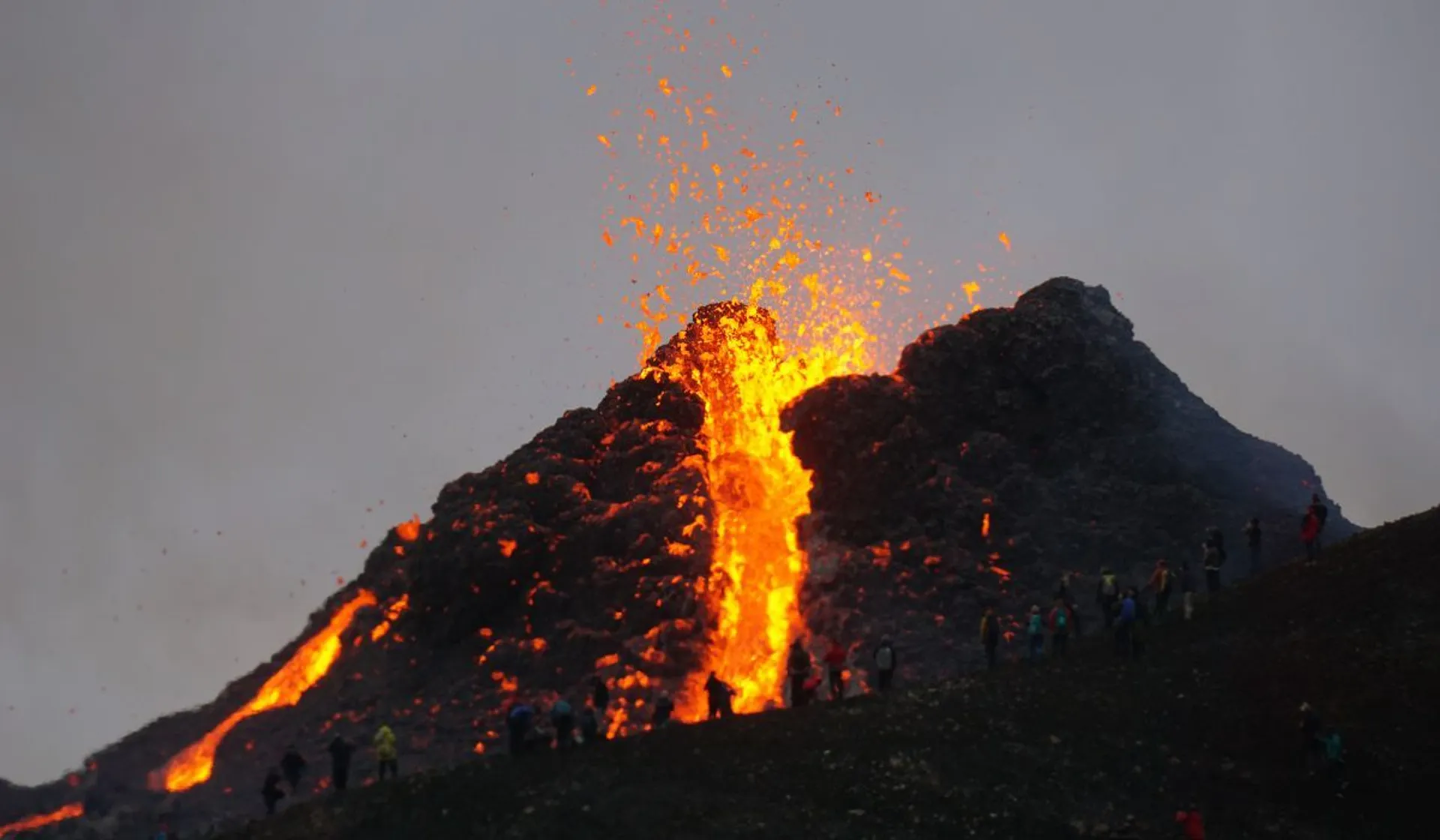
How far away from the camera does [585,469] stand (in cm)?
7275

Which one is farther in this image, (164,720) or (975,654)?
(164,720)

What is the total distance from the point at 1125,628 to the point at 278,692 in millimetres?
46044

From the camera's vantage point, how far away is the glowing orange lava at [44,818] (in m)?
58.5

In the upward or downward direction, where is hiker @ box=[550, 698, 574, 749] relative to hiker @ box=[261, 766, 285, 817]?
upward

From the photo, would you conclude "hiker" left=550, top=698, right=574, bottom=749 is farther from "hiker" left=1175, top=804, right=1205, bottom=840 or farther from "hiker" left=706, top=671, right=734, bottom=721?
"hiker" left=1175, top=804, right=1205, bottom=840

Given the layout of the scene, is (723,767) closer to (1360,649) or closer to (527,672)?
(1360,649)

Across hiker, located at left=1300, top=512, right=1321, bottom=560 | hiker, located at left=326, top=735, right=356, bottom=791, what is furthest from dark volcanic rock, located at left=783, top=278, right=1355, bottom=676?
hiker, located at left=326, top=735, right=356, bottom=791

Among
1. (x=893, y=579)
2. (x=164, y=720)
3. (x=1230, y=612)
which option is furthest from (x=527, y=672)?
(x=1230, y=612)

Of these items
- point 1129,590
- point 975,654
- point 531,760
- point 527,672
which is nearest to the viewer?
point 531,760

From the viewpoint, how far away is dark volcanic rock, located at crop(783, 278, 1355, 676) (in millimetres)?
61688

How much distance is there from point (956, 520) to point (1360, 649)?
1133 inches

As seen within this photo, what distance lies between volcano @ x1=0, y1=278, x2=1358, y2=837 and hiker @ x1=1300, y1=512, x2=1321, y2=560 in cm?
1228

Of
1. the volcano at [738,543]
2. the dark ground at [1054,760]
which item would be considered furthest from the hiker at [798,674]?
the volcano at [738,543]

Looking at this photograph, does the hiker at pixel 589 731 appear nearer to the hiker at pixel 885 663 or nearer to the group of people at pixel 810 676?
the group of people at pixel 810 676
